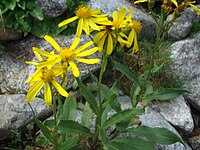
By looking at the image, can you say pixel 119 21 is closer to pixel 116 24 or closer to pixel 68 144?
pixel 116 24

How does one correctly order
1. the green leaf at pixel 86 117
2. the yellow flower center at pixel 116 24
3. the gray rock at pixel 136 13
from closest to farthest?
1. the yellow flower center at pixel 116 24
2. the green leaf at pixel 86 117
3. the gray rock at pixel 136 13

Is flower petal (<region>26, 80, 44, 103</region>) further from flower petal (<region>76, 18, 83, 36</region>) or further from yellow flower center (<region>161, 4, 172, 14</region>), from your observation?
yellow flower center (<region>161, 4, 172, 14</region>)

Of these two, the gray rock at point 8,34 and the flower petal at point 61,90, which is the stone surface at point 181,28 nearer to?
the gray rock at point 8,34

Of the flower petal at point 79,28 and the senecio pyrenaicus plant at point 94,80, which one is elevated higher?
the flower petal at point 79,28

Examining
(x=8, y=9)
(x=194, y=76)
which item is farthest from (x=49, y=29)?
(x=194, y=76)

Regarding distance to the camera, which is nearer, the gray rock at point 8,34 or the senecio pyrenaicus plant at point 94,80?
the senecio pyrenaicus plant at point 94,80

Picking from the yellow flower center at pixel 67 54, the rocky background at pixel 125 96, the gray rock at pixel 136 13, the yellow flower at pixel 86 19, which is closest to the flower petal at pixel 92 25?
the yellow flower at pixel 86 19
